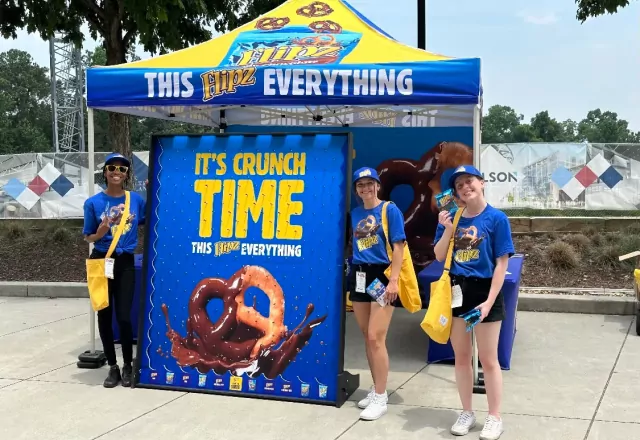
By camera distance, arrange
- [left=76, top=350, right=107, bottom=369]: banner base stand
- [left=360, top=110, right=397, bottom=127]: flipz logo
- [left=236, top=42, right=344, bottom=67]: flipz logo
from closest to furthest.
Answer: [left=236, top=42, right=344, bottom=67]: flipz logo → [left=76, top=350, right=107, bottom=369]: banner base stand → [left=360, top=110, right=397, bottom=127]: flipz logo

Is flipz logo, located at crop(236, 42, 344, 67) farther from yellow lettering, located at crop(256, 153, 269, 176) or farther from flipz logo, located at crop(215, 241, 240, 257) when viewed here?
flipz logo, located at crop(215, 241, 240, 257)

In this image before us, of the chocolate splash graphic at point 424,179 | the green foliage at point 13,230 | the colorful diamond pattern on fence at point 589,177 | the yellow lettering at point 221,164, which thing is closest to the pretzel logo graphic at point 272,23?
the yellow lettering at point 221,164

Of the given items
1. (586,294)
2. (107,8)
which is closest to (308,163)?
(586,294)

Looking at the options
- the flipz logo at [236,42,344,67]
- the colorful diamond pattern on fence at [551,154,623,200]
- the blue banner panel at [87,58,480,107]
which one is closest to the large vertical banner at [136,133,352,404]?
the blue banner panel at [87,58,480,107]

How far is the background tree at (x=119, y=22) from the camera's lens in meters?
11.0

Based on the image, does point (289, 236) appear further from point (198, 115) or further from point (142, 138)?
point (142, 138)

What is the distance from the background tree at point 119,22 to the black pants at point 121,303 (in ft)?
18.3

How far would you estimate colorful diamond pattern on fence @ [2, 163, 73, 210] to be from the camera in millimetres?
15602

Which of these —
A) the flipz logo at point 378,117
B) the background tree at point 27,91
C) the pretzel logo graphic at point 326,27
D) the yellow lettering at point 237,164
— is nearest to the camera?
the yellow lettering at point 237,164

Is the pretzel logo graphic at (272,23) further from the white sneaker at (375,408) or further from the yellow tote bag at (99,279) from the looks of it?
the white sneaker at (375,408)

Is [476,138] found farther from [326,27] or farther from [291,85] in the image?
[326,27]

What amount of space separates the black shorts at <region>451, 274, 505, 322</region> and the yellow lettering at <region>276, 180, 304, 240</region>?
1.59m

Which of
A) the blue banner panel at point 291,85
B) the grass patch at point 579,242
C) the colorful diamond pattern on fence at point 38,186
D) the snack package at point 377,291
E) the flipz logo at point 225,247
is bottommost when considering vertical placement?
the grass patch at point 579,242

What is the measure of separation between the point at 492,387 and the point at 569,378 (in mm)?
1823
